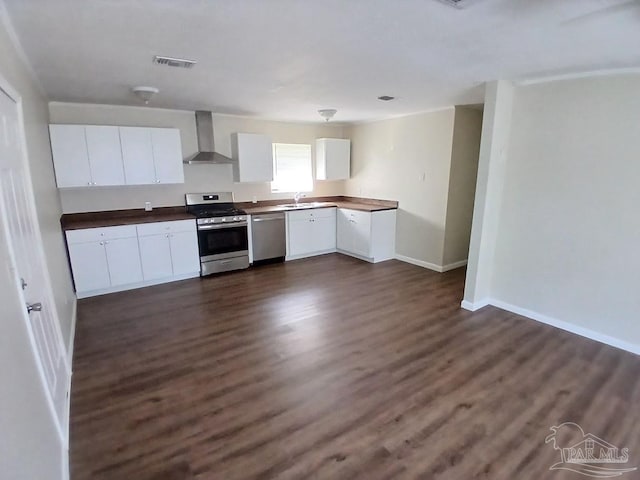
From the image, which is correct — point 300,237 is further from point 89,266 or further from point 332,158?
point 89,266

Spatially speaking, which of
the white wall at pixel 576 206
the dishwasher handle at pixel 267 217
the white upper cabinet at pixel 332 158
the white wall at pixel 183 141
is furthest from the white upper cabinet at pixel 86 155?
the white wall at pixel 576 206

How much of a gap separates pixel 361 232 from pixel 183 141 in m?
3.05

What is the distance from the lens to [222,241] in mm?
4910

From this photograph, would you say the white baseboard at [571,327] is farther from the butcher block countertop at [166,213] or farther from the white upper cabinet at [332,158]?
the white upper cabinet at [332,158]

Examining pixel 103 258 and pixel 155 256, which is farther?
pixel 155 256

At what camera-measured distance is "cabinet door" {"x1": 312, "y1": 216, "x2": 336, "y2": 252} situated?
5.78 m

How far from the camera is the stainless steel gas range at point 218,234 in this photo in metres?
4.78

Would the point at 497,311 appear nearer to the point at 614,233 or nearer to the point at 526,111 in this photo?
the point at 614,233

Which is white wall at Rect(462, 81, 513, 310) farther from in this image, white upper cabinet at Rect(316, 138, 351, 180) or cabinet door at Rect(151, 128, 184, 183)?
cabinet door at Rect(151, 128, 184, 183)

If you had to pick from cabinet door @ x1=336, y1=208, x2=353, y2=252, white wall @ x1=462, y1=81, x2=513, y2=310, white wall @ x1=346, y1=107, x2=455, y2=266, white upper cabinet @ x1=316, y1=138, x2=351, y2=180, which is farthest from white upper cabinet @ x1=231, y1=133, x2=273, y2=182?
white wall @ x1=462, y1=81, x2=513, y2=310

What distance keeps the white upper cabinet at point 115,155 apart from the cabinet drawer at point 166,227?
600 mm

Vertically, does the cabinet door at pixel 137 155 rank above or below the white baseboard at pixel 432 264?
above

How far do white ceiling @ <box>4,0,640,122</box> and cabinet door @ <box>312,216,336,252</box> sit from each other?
2.56m

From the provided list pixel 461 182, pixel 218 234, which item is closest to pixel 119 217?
pixel 218 234
